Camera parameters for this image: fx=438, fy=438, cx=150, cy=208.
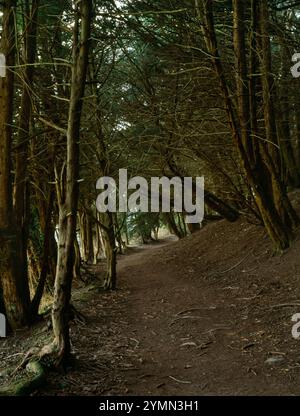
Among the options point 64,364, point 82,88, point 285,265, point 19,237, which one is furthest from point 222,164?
point 64,364

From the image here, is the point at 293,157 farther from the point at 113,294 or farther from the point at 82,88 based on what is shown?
the point at 82,88

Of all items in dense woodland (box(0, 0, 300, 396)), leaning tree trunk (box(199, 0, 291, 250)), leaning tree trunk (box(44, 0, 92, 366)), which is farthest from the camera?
leaning tree trunk (box(199, 0, 291, 250))

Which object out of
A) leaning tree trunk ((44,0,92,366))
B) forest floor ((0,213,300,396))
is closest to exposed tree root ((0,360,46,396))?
forest floor ((0,213,300,396))

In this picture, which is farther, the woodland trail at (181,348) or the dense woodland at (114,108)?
the dense woodland at (114,108)

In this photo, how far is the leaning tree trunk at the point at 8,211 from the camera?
7.21 m

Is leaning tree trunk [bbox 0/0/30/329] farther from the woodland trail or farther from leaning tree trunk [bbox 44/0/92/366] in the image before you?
leaning tree trunk [bbox 44/0/92/366]

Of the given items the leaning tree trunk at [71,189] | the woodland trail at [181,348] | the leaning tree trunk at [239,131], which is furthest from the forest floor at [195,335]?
the leaning tree trunk at [71,189]

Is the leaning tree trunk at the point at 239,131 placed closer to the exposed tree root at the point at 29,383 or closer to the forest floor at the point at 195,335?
the forest floor at the point at 195,335

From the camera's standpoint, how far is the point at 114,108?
11.6 meters

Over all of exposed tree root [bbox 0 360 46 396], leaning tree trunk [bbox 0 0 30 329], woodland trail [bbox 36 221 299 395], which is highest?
leaning tree trunk [bbox 0 0 30 329]

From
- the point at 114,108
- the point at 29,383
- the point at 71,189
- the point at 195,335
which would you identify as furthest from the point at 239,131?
the point at 29,383

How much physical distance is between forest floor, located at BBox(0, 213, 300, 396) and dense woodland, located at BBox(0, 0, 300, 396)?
2.13 ft

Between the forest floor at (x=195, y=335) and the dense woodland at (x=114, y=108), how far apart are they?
0.65 meters

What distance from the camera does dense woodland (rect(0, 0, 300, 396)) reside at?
18.4 feet
